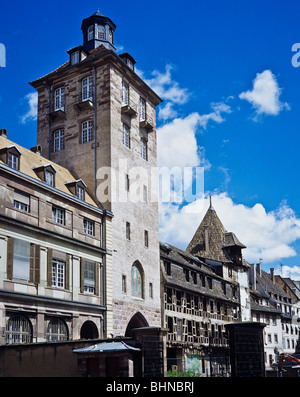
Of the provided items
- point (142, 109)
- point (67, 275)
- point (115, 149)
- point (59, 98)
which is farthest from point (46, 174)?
point (142, 109)

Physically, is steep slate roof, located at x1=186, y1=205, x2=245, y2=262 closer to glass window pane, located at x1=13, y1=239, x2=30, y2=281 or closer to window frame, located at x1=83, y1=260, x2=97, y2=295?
window frame, located at x1=83, y1=260, x2=97, y2=295

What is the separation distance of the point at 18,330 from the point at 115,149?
14592mm

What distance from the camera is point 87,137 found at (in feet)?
122

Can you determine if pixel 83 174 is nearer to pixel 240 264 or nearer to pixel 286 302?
pixel 240 264

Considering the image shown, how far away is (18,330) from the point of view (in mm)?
25906

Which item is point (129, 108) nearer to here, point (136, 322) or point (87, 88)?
point (87, 88)

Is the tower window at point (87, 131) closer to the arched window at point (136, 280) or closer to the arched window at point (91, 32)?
the arched window at point (91, 32)

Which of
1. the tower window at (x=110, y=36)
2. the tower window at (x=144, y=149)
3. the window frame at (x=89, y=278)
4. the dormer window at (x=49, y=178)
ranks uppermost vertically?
the tower window at (x=110, y=36)

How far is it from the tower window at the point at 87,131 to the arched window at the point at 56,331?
13.5 m

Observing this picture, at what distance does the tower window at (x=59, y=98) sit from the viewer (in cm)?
3897

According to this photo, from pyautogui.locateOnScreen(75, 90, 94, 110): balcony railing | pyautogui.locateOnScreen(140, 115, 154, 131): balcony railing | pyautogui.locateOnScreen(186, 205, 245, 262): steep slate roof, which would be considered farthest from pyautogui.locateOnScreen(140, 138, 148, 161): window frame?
pyautogui.locateOnScreen(186, 205, 245, 262): steep slate roof

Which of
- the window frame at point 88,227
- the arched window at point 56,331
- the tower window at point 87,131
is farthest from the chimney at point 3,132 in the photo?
the arched window at point 56,331

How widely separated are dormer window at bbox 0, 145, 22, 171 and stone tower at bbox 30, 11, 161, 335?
7930 mm

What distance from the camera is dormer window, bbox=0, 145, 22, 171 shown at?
27.6m
